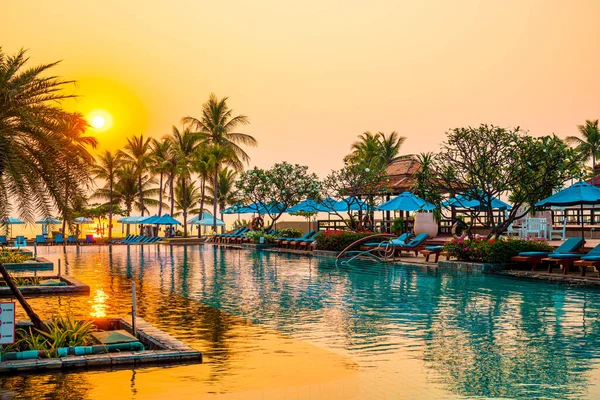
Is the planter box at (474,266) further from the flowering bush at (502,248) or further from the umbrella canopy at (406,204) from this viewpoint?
the umbrella canopy at (406,204)

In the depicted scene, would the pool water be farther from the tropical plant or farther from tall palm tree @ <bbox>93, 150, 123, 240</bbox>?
tall palm tree @ <bbox>93, 150, 123, 240</bbox>

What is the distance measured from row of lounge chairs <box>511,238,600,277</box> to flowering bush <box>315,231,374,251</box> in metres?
10.2

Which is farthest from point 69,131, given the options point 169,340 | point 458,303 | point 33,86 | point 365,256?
point 365,256

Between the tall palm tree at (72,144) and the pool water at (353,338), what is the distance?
2.34 metres

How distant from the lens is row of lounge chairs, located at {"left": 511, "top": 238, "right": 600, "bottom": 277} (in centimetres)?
1708

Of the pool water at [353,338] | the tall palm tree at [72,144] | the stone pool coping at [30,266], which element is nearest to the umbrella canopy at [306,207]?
the stone pool coping at [30,266]

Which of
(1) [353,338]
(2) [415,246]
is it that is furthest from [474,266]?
(1) [353,338]

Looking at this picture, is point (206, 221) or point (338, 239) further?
point (206, 221)

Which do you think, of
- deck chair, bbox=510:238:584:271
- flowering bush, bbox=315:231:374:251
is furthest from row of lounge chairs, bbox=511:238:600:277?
flowering bush, bbox=315:231:374:251

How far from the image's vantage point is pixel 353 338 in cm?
965

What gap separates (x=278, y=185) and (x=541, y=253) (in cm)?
2591

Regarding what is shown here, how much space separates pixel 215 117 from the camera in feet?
190

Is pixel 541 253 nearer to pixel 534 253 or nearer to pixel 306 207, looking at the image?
pixel 534 253

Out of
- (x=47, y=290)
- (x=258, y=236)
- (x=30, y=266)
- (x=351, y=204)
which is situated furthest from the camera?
(x=258, y=236)
